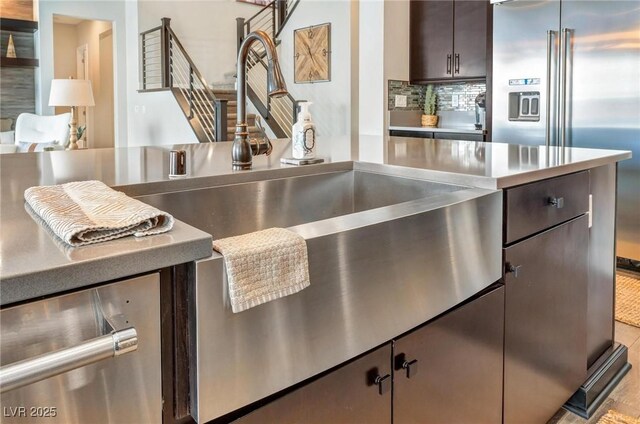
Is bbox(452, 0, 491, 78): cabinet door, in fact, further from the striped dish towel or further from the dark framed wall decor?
the striped dish towel

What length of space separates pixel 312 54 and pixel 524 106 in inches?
122

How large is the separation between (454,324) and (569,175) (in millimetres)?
737

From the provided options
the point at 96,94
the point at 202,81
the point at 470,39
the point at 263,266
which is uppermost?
the point at 96,94

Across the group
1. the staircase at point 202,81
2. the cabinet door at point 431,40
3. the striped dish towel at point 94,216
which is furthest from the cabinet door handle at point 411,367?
the staircase at point 202,81

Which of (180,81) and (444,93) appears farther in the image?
(180,81)

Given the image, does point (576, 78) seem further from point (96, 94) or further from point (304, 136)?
point (96, 94)

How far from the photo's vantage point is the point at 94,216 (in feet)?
2.48

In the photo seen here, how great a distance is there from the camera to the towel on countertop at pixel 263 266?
730mm

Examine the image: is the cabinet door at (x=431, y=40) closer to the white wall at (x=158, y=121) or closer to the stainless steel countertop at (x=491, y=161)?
the white wall at (x=158, y=121)

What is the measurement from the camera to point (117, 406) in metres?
0.66

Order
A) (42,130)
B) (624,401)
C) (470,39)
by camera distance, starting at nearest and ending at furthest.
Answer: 1. (624,401)
2. (470,39)
3. (42,130)

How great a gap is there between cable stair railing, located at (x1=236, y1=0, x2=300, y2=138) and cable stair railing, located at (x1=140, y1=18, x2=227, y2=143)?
66 cm

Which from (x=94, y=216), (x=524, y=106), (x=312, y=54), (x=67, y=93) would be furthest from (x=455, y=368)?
(x=67, y=93)

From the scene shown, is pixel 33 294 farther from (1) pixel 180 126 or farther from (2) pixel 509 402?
(1) pixel 180 126
